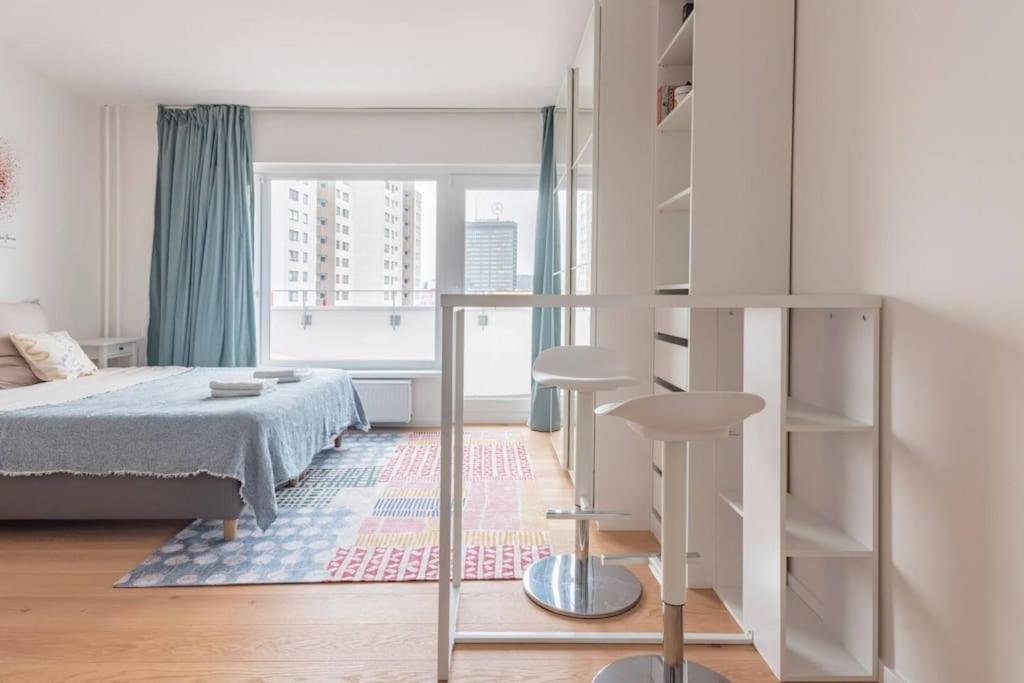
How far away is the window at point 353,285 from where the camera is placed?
493 cm

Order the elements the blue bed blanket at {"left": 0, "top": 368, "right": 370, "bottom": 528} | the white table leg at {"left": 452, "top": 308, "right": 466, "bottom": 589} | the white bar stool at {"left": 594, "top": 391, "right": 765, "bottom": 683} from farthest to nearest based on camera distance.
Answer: the blue bed blanket at {"left": 0, "top": 368, "right": 370, "bottom": 528}
the white table leg at {"left": 452, "top": 308, "right": 466, "bottom": 589}
the white bar stool at {"left": 594, "top": 391, "right": 765, "bottom": 683}

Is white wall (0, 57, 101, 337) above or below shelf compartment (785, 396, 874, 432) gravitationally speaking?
above

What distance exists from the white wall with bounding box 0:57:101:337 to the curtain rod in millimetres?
693

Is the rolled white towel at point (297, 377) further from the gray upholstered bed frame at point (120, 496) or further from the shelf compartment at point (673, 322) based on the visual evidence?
the shelf compartment at point (673, 322)

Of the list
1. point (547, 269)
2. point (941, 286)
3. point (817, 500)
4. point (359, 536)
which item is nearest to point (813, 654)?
point (817, 500)

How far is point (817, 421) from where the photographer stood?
170 cm

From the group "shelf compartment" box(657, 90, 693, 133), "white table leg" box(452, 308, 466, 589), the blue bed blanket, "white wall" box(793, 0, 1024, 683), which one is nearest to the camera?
"white wall" box(793, 0, 1024, 683)

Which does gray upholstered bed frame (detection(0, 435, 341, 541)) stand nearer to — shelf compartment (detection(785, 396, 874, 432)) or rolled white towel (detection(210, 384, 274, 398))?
rolled white towel (detection(210, 384, 274, 398))

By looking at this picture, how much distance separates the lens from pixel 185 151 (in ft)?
15.1

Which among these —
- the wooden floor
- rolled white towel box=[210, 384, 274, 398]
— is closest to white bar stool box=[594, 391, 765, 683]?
the wooden floor

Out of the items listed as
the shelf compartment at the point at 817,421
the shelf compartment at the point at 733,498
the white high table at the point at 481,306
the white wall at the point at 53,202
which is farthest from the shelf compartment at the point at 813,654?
the white wall at the point at 53,202

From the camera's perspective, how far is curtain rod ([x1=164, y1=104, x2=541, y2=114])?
15.2 feet

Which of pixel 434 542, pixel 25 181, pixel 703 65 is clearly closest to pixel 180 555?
pixel 434 542

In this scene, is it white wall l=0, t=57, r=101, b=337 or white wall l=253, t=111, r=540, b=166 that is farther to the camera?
white wall l=253, t=111, r=540, b=166
